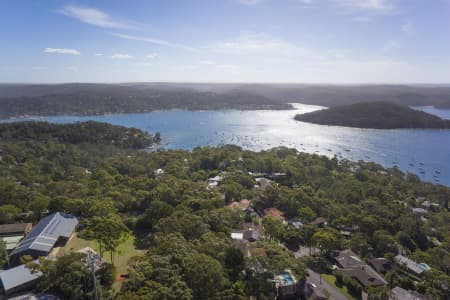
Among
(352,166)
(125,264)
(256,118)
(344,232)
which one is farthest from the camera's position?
(256,118)

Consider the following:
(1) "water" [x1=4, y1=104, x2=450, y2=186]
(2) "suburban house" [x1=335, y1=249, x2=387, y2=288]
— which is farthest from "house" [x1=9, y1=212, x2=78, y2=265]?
(1) "water" [x1=4, y1=104, x2=450, y2=186]

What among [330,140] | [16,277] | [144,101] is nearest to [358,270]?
[16,277]

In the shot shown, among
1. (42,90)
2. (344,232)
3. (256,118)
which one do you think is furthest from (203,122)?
(42,90)

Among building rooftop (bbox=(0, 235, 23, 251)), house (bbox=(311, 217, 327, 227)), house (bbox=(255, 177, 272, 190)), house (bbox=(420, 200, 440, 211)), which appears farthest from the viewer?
house (bbox=(255, 177, 272, 190))

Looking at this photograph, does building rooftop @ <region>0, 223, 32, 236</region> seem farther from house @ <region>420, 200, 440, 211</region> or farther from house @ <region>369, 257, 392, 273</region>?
house @ <region>420, 200, 440, 211</region>

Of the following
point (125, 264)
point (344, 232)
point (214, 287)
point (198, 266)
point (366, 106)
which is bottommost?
point (344, 232)

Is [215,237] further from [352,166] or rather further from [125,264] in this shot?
[352,166]

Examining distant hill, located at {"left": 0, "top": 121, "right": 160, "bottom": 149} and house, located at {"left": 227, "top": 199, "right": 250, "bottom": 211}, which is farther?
distant hill, located at {"left": 0, "top": 121, "right": 160, "bottom": 149}
